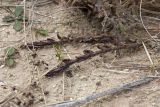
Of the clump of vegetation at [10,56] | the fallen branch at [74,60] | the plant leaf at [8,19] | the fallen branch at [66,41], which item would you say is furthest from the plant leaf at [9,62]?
the plant leaf at [8,19]

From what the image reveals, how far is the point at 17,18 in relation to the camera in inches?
107

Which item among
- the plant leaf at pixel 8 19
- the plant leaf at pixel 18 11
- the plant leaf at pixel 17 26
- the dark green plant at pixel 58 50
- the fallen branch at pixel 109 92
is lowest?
the fallen branch at pixel 109 92

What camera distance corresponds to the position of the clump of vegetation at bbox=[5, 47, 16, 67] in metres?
2.44

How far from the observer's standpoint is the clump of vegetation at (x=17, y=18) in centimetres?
268

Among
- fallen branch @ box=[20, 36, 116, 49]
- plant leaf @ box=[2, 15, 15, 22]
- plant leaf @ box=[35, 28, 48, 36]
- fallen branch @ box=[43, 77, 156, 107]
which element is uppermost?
plant leaf @ box=[2, 15, 15, 22]

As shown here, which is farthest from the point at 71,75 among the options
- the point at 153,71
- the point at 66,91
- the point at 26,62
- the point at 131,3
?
the point at 131,3

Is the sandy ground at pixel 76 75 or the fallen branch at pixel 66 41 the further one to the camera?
the fallen branch at pixel 66 41

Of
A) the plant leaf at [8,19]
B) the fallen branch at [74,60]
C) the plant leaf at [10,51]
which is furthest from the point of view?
the plant leaf at [8,19]

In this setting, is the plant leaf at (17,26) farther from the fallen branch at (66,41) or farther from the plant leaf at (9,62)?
the plant leaf at (9,62)

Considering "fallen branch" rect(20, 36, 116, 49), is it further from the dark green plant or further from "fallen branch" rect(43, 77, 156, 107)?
"fallen branch" rect(43, 77, 156, 107)

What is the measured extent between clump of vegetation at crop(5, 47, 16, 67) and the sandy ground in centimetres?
3

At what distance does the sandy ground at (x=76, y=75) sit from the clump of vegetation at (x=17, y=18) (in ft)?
0.14

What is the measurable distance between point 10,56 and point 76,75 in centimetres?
43

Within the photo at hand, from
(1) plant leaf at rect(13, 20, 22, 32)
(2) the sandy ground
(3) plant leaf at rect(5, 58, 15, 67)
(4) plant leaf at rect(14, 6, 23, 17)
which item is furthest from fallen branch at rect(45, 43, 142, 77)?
(4) plant leaf at rect(14, 6, 23, 17)
